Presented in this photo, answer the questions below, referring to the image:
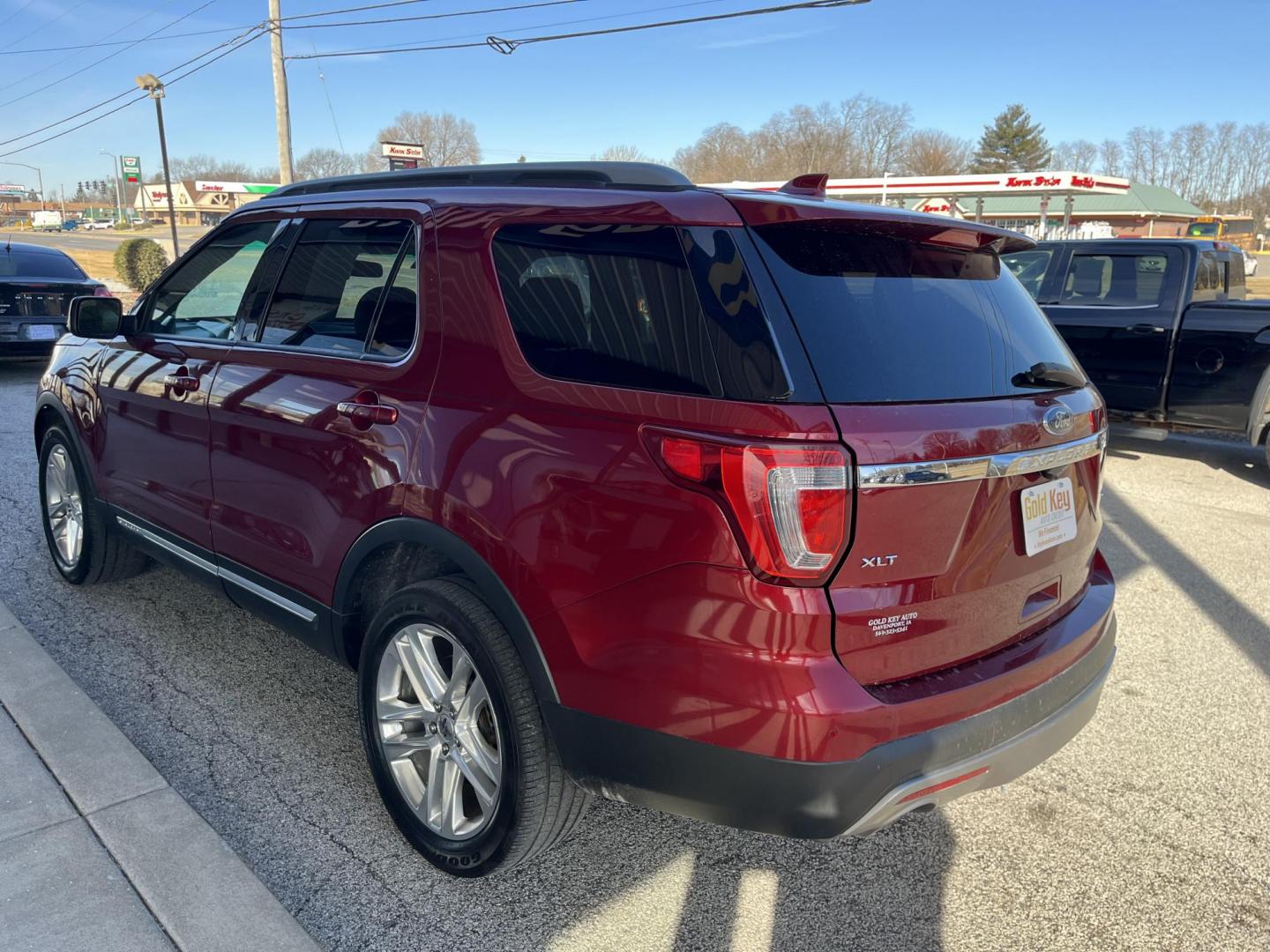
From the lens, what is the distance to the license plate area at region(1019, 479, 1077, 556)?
7.85ft

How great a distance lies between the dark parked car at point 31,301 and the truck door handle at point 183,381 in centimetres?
908

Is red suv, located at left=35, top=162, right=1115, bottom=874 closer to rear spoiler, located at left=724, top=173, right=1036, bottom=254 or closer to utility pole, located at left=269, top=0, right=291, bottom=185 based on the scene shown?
rear spoiler, located at left=724, top=173, right=1036, bottom=254

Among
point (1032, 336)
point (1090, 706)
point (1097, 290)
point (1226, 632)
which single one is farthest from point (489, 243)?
point (1097, 290)

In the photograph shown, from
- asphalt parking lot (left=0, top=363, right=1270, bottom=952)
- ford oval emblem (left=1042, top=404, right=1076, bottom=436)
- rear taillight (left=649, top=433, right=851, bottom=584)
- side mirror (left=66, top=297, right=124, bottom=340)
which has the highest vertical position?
side mirror (left=66, top=297, right=124, bottom=340)

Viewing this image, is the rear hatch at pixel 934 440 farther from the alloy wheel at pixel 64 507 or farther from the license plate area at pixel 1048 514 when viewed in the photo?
the alloy wheel at pixel 64 507

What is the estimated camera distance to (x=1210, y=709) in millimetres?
3881

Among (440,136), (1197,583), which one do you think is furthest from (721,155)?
(1197,583)

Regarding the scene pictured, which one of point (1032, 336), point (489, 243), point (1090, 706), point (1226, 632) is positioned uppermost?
point (489, 243)

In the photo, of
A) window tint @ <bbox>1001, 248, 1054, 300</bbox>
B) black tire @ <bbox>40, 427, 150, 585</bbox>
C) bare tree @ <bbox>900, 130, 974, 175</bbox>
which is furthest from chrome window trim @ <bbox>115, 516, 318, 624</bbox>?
bare tree @ <bbox>900, 130, 974, 175</bbox>

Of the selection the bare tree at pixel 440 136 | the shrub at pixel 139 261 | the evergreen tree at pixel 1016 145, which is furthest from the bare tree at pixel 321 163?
the evergreen tree at pixel 1016 145

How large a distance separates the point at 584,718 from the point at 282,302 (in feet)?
6.54

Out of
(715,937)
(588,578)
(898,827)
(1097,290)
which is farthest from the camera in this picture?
(1097,290)

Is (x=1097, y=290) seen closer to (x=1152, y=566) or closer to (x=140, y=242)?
(x=1152, y=566)

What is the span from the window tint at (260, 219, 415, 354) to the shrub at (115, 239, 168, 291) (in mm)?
23906
